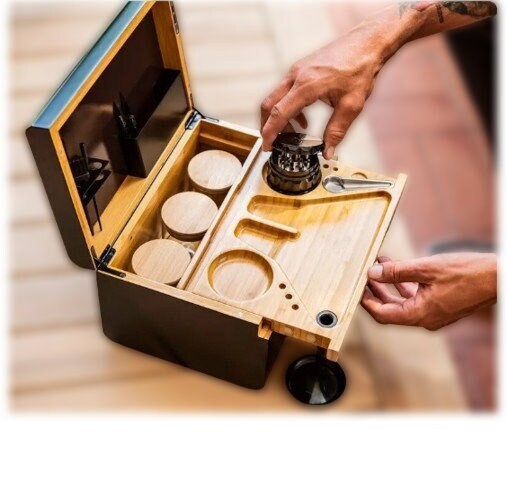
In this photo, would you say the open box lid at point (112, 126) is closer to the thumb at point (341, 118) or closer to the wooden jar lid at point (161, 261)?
the wooden jar lid at point (161, 261)

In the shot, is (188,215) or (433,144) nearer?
(188,215)

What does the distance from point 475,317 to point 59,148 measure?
0.90 metres

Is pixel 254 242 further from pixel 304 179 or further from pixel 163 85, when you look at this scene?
pixel 163 85

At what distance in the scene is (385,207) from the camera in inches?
43.7

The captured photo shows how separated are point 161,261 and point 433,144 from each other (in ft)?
2.67

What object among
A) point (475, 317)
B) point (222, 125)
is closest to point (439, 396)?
point (475, 317)

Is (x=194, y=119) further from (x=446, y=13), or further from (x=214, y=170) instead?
(x=446, y=13)

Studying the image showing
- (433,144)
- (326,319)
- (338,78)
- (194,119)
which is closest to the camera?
(326,319)

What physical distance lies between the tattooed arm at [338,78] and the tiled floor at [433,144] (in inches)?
17.2

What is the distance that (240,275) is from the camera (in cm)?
104

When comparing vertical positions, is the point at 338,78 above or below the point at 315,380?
above

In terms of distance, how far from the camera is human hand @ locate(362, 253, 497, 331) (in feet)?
3.34

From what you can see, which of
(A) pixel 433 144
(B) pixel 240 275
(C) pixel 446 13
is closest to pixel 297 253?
(B) pixel 240 275

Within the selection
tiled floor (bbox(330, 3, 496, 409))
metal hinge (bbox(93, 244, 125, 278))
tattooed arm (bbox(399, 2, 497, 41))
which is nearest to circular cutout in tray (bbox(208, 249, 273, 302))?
metal hinge (bbox(93, 244, 125, 278))
